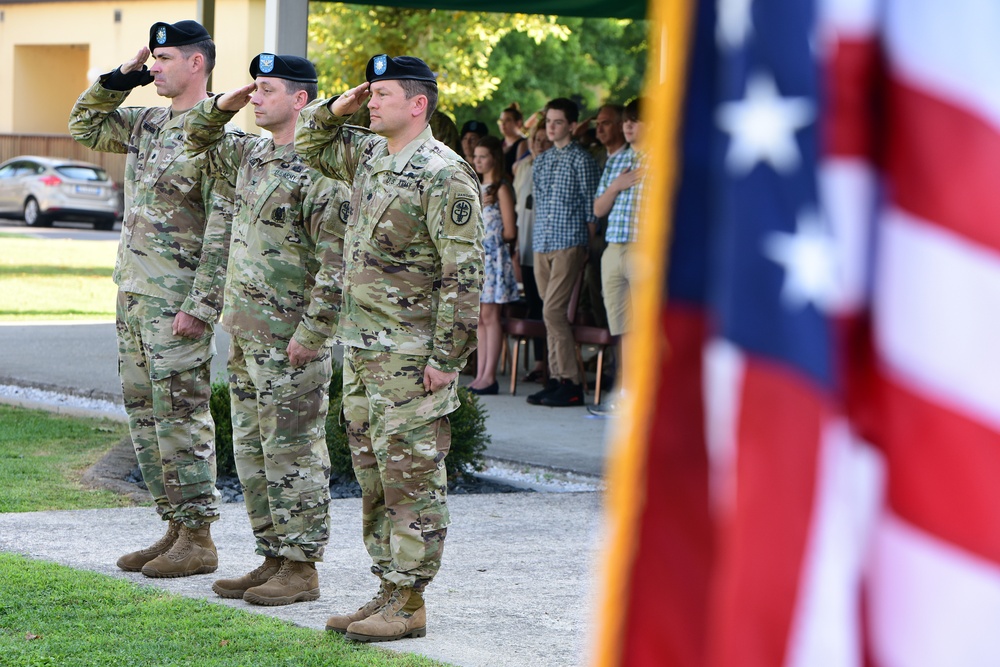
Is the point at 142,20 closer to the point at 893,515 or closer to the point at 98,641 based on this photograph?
the point at 98,641

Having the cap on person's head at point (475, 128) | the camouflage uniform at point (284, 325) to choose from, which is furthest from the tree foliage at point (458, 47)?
the camouflage uniform at point (284, 325)

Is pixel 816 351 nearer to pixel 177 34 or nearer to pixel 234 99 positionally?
pixel 234 99

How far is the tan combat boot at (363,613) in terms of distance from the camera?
5223mm

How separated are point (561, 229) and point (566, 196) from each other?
266mm

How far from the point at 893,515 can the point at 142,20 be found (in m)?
34.8

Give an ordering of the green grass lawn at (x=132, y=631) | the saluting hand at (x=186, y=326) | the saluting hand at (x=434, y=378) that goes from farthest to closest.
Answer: the saluting hand at (x=186, y=326) → the saluting hand at (x=434, y=378) → the green grass lawn at (x=132, y=631)

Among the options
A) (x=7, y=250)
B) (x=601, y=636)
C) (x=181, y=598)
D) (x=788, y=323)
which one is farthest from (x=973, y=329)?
(x=7, y=250)

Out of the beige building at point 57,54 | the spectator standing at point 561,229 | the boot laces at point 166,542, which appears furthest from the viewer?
the beige building at point 57,54

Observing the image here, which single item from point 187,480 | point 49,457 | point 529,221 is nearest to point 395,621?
point 187,480

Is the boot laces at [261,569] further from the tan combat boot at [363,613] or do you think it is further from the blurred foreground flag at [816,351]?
the blurred foreground flag at [816,351]

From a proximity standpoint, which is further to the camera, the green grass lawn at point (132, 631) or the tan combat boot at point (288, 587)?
the tan combat boot at point (288, 587)

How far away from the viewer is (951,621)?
123 centimetres

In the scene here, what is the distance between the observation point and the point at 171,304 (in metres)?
6.12

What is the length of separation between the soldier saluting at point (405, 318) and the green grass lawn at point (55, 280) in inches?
467
